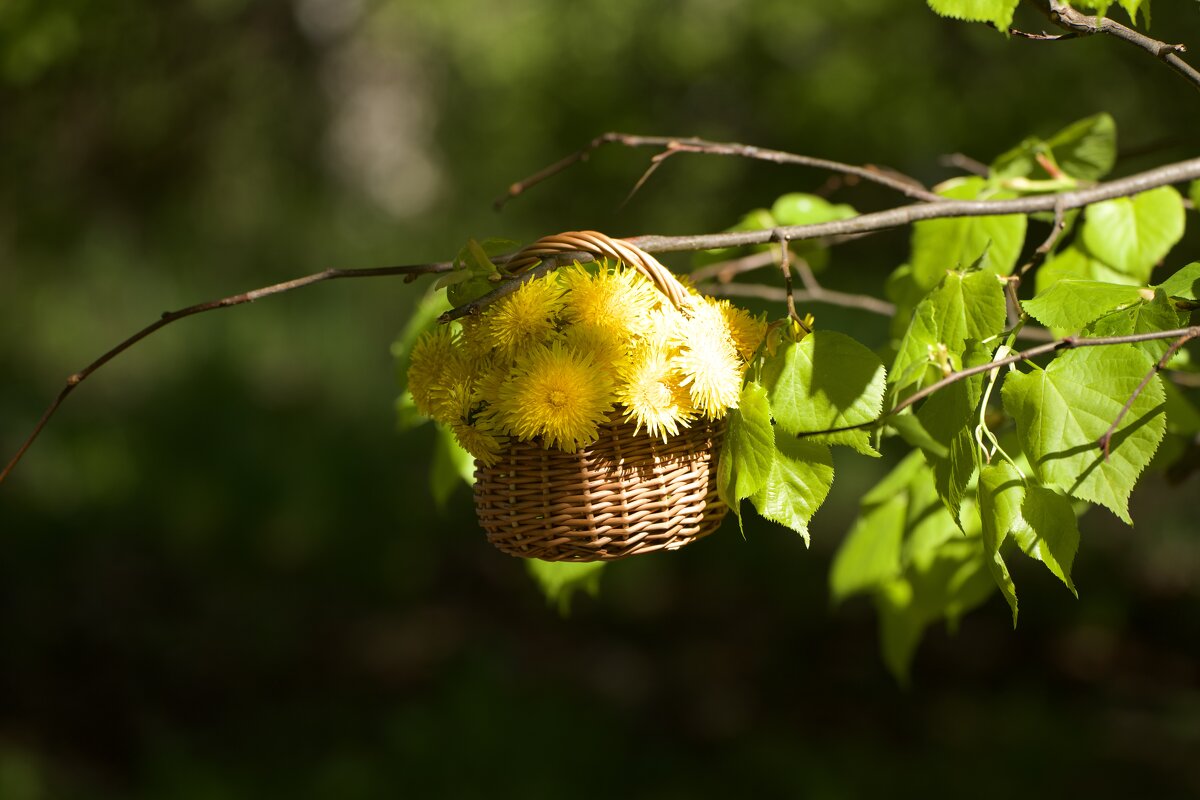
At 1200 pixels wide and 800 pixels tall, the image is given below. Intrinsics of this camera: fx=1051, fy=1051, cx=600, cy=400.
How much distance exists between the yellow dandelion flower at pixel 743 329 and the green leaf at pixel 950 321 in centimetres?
14

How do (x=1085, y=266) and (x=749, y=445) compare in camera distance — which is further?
(x=1085, y=266)

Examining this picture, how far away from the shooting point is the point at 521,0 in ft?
26.8

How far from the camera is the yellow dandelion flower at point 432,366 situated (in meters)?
1.07

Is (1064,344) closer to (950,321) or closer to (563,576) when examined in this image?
(950,321)

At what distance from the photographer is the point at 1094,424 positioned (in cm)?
89

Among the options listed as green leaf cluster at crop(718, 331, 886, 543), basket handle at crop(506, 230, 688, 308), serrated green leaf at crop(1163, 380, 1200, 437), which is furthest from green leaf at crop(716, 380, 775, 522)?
serrated green leaf at crop(1163, 380, 1200, 437)

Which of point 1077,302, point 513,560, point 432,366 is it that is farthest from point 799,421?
point 513,560

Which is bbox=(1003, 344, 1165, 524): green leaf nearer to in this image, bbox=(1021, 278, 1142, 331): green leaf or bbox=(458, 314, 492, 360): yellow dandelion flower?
bbox=(1021, 278, 1142, 331): green leaf

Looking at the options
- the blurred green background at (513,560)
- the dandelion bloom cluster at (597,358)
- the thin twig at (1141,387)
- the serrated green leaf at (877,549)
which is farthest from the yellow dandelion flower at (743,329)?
the blurred green background at (513,560)

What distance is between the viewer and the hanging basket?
107cm

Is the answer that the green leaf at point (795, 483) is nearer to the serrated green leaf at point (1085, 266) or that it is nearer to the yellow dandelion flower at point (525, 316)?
the yellow dandelion flower at point (525, 316)

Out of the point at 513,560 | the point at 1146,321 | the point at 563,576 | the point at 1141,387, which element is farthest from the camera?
the point at 513,560

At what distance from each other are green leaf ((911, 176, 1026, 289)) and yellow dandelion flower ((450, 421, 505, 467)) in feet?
1.93

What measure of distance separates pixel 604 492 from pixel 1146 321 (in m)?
0.52
